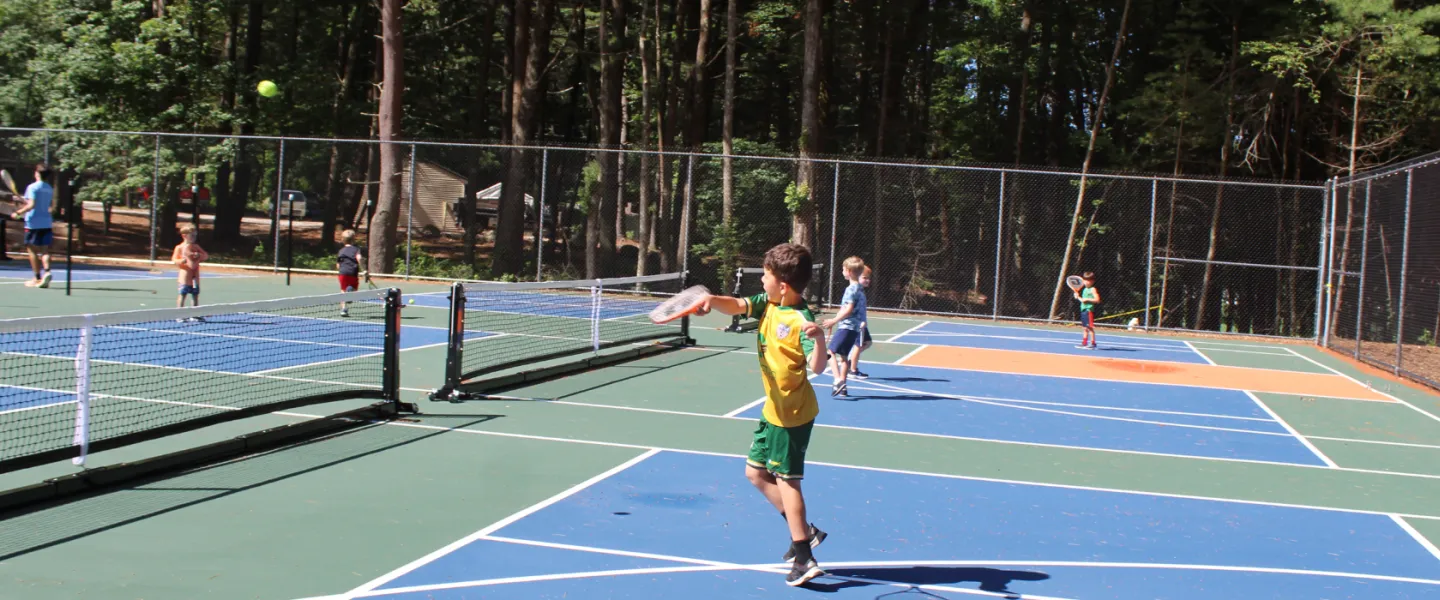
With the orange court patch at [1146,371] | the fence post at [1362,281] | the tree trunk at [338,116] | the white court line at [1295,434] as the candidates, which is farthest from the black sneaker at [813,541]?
the tree trunk at [338,116]

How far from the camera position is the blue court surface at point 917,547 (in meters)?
6.07

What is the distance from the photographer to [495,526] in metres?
6.97

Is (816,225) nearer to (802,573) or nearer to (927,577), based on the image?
(927,577)

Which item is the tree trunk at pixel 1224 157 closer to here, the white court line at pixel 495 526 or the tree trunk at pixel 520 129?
the tree trunk at pixel 520 129

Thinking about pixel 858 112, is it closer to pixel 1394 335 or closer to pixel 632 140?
pixel 632 140

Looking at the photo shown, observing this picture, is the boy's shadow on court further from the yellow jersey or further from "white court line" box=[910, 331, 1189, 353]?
"white court line" box=[910, 331, 1189, 353]

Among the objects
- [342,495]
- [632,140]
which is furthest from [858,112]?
[342,495]

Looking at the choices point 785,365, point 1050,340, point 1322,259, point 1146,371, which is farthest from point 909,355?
point 785,365

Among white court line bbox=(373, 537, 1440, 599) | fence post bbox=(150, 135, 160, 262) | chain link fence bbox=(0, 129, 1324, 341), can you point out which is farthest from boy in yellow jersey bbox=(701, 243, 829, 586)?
fence post bbox=(150, 135, 160, 262)

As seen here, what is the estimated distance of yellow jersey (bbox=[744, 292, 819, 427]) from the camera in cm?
605

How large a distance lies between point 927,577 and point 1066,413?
675 centimetres

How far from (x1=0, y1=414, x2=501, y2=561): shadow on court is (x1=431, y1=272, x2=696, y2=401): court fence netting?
5.87 feet

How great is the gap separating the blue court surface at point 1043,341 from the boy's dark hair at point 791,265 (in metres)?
13.8

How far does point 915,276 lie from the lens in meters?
27.6
